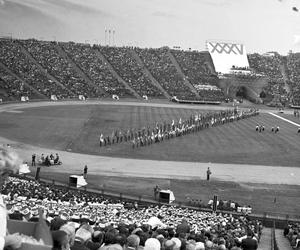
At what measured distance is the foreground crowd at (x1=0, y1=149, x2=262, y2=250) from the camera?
218 inches

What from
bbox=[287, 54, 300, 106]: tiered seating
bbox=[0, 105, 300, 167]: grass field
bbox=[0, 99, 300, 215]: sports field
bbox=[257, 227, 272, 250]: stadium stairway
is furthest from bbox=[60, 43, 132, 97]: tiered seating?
bbox=[257, 227, 272, 250]: stadium stairway

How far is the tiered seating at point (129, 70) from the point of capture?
4000 inches

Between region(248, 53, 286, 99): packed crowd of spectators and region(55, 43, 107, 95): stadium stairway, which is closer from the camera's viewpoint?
region(55, 43, 107, 95): stadium stairway

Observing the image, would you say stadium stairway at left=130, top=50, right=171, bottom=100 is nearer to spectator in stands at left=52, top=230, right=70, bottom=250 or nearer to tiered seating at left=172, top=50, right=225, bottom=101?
tiered seating at left=172, top=50, right=225, bottom=101

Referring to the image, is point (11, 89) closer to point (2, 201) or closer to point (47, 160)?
point (47, 160)

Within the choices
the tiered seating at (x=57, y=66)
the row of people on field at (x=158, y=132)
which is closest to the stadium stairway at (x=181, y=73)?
the tiered seating at (x=57, y=66)

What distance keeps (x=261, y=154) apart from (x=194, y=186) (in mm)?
13503

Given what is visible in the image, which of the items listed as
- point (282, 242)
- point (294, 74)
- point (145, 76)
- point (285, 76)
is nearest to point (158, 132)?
point (282, 242)

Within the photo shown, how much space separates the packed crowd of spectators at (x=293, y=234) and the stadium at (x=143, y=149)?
0.26 ft

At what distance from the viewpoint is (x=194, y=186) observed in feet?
99.2

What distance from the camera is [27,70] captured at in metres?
94.9

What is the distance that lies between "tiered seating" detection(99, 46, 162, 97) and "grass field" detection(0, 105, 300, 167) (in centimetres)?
3017

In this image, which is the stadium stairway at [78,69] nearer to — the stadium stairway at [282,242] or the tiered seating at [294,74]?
the tiered seating at [294,74]

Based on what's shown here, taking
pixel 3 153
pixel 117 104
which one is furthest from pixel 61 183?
pixel 117 104
